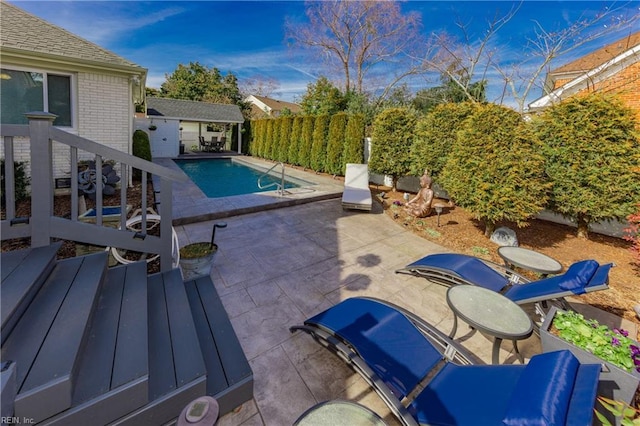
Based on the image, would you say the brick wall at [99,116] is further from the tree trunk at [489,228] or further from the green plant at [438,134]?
the tree trunk at [489,228]

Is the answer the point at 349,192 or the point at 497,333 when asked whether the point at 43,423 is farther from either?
the point at 349,192

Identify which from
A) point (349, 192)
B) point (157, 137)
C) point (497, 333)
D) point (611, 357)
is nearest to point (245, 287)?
point (497, 333)

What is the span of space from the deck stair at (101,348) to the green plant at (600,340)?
2673 mm

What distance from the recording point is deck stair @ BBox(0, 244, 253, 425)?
1.59 metres

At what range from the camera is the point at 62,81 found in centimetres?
711

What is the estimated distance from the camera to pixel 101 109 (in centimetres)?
757

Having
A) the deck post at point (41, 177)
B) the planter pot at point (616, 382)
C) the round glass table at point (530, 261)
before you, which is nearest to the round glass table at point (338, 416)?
the planter pot at point (616, 382)

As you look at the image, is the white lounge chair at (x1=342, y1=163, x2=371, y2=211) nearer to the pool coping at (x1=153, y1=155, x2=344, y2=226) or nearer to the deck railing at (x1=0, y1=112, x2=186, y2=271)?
the pool coping at (x1=153, y1=155, x2=344, y2=226)

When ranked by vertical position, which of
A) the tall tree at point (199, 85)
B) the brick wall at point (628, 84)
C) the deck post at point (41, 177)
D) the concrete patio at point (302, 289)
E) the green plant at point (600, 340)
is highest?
the tall tree at point (199, 85)

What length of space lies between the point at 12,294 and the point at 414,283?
425cm

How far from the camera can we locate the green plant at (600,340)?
6.74ft

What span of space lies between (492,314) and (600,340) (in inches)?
28.9

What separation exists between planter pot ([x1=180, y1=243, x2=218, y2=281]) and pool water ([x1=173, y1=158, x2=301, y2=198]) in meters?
5.77

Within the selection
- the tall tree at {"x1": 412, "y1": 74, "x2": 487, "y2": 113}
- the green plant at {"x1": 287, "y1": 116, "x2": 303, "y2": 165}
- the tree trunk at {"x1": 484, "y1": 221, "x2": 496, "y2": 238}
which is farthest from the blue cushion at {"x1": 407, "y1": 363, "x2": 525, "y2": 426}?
the tall tree at {"x1": 412, "y1": 74, "x2": 487, "y2": 113}
